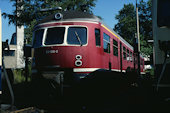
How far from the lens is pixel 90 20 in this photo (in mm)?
8031

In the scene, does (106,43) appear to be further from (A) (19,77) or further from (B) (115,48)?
(A) (19,77)

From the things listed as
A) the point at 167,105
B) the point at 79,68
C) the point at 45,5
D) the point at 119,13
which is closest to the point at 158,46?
the point at 167,105

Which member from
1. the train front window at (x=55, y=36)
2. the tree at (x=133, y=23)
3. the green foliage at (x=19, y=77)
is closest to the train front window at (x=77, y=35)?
the train front window at (x=55, y=36)

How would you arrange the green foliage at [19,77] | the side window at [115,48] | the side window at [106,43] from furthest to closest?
the green foliage at [19,77], the side window at [115,48], the side window at [106,43]

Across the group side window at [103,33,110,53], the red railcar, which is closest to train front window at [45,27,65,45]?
the red railcar

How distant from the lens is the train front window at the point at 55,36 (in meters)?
7.82

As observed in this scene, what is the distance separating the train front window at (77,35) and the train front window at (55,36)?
250 mm

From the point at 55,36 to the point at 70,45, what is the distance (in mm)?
715

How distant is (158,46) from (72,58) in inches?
124

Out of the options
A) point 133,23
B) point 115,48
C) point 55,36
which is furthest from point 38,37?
point 133,23

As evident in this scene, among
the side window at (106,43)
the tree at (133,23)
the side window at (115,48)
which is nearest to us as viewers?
the side window at (106,43)

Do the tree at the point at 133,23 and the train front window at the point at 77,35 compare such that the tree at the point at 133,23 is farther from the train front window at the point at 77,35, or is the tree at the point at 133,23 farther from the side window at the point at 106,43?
the train front window at the point at 77,35

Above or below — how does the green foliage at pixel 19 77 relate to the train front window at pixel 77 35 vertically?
below

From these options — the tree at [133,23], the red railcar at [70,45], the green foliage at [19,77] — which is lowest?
the green foliage at [19,77]
